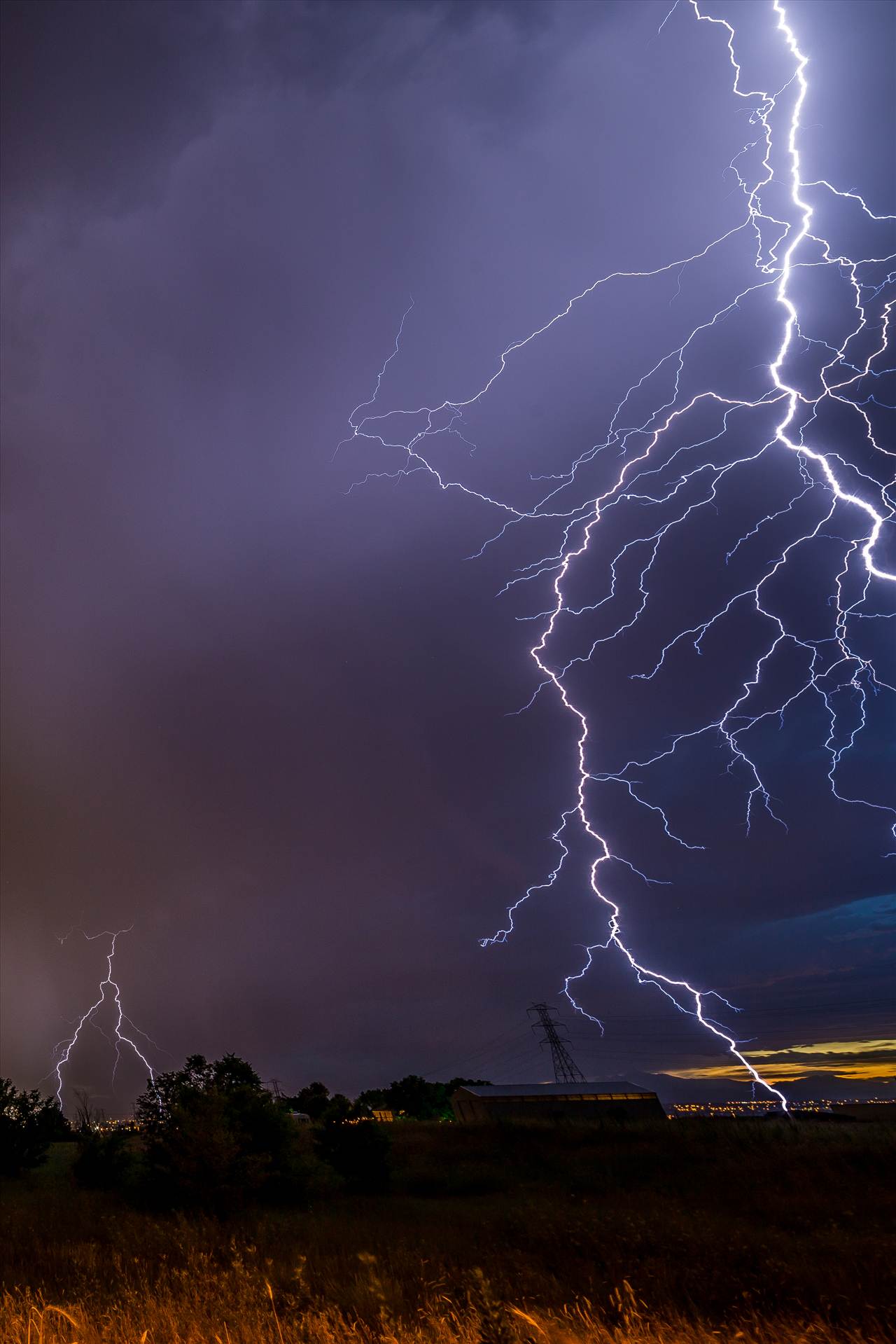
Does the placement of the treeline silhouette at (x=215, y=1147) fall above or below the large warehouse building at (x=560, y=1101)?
above

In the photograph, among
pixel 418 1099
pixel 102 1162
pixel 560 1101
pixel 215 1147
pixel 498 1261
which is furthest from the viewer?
pixel 418 1099

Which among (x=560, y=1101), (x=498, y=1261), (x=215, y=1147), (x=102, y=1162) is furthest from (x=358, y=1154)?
(x=560, y=1101)

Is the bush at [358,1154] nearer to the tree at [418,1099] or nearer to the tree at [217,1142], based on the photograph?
the tree at [217,1142]

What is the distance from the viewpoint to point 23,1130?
67.1ft

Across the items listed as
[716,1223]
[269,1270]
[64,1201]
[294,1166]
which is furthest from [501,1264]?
[64,1201]

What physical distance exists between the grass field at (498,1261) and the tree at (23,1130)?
4075mm

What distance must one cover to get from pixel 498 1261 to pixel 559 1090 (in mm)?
44228

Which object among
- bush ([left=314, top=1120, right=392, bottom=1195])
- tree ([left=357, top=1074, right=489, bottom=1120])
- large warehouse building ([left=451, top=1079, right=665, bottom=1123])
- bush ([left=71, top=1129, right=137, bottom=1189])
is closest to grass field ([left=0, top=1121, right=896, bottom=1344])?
bush ([left=71, top=1129, right=137, bottom=1189])

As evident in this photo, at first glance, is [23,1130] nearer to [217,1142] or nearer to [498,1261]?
[217,1142]

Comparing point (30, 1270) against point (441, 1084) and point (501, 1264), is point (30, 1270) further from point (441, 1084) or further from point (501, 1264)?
point (441, 1084)

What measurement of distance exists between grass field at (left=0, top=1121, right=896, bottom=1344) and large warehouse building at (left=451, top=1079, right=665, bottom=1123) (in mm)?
28310

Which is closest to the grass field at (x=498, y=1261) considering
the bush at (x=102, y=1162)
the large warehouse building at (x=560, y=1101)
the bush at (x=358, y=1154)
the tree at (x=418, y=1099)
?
the bush at (x=102, y=1162)

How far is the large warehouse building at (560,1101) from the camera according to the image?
135ft

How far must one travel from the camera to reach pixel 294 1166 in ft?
49.8
